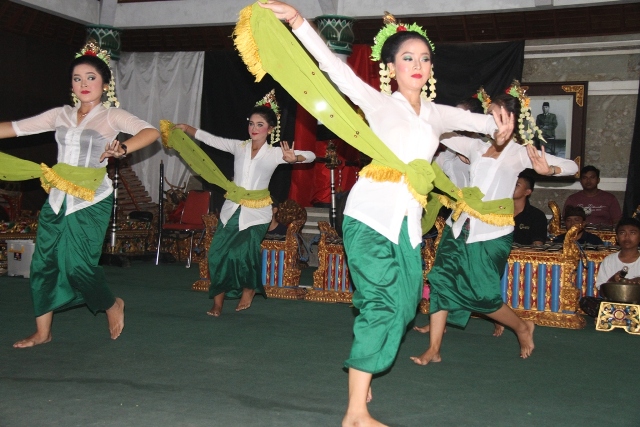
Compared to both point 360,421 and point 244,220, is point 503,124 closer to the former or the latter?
point 360,421

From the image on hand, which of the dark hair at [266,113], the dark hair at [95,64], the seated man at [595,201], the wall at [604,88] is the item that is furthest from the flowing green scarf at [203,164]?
the wall at [604,88]

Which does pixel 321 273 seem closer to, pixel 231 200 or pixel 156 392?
pixel 231 200

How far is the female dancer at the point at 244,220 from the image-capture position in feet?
19.3

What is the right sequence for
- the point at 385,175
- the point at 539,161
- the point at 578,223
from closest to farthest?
the point at 385,175, the point at 539,161, the point at 578,223

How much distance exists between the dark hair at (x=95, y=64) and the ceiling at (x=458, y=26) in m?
5.11

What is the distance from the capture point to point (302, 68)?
3.23 m

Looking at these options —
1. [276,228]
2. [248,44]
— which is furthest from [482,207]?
[276,228]

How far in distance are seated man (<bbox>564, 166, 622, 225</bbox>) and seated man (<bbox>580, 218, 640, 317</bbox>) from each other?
188 cm

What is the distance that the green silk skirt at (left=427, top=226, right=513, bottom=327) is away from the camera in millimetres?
4457

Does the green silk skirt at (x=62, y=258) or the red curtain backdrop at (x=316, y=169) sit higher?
the red curtain backdrop at (x=316, y=169)

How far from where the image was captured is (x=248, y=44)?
3.30 meters

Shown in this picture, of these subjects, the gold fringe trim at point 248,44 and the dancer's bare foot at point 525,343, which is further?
the dancer's bare foot at point 525,343

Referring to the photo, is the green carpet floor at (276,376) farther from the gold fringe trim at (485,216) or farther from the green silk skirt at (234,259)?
the gold fringe trim at (485,216)

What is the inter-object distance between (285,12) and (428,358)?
225cm
